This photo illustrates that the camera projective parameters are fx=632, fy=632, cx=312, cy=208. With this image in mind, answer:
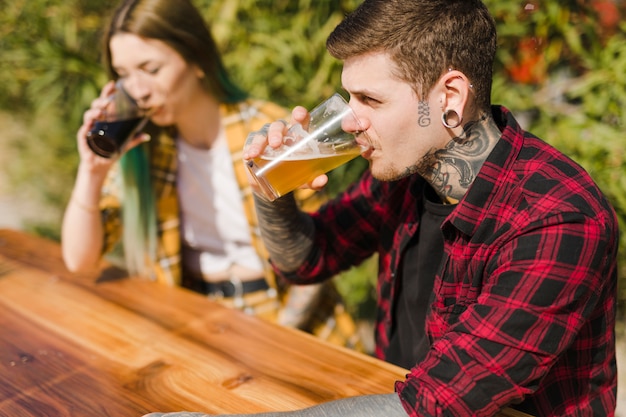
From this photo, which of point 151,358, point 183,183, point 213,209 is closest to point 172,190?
point 183,183

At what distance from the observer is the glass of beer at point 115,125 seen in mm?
1814

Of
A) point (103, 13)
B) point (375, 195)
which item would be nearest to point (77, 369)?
point (375, 195)

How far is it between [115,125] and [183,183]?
46cm

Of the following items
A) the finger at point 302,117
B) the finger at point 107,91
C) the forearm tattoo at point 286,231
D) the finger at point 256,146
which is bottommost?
the forearm tattoo at point 286,231

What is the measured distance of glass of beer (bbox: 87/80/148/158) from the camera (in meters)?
1.81

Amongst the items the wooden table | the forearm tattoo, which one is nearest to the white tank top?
the wooden table

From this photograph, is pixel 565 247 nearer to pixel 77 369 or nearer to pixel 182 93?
pixel 77 369

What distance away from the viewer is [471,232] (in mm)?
1223

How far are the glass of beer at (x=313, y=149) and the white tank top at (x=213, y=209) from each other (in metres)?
0.89

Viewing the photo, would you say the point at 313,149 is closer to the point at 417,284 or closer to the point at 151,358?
the point at 417,284

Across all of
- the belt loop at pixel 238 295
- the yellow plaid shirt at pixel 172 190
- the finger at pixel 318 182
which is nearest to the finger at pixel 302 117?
the finger at pixel 318 182

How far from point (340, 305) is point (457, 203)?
3.09ft

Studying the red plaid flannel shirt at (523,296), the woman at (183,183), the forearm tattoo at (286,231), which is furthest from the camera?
the woman at (183,183)

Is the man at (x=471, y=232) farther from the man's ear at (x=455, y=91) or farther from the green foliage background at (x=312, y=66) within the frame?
the green foliage background at (x=312, y=66)
